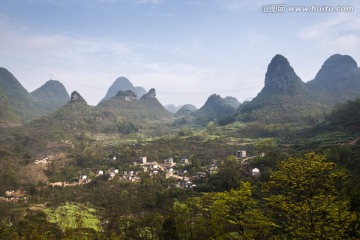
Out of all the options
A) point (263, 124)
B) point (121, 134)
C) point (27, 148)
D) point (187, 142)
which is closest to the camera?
point (27, 148)

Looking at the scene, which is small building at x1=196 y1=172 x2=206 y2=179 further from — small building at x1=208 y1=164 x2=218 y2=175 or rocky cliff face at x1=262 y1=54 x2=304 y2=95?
rocky cliff face at x1=262 y1=54 x2=304 y2=95

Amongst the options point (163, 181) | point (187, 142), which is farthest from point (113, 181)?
point (187, 142)

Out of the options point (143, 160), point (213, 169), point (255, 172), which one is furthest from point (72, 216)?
point (143, 160)

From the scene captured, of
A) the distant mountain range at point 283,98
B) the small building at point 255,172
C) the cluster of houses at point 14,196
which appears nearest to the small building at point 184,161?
the small building at point 255,172

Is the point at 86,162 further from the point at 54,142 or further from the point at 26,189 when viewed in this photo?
the point at 54,142

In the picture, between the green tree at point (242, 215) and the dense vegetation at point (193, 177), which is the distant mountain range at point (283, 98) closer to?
the dense vegetation at point (193, 177)

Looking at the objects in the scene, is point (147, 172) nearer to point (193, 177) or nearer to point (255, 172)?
point (193, 177)
